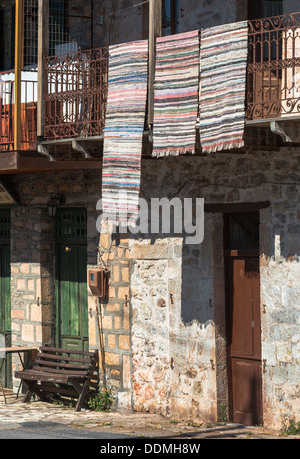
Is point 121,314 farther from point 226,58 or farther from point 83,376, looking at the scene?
point 226,58

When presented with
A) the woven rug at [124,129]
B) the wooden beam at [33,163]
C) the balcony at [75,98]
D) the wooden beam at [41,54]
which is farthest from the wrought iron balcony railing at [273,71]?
the wooden beam at [41,54]

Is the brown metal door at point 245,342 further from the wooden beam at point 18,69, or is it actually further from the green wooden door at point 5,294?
the green wooden door at point 5,294

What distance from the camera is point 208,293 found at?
1283 centimetres

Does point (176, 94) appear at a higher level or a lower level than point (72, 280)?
higher

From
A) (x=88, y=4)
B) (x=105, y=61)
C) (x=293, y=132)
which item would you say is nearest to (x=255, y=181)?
(x=293, y=132)

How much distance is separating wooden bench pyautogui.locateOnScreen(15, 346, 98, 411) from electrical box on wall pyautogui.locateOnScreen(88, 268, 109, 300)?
0.82m

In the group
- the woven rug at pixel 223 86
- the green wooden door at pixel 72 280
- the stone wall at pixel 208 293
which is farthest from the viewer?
the green wooden door at pixel 72 280

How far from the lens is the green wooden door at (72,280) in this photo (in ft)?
48.4

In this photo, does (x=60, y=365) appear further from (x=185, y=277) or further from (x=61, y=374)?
(x=185, y=277)

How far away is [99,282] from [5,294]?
9.21 feet

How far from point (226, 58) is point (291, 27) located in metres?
0.84

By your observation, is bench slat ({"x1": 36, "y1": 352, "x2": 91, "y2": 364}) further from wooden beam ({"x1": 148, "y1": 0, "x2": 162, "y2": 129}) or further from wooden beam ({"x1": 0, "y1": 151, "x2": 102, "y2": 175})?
wooden beam ({"x1": 148, "y1": 0, "x2": 162, "y2": 129})

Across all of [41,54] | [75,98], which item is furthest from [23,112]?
[75,98]

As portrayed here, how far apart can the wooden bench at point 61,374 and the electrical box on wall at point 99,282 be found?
819mm
